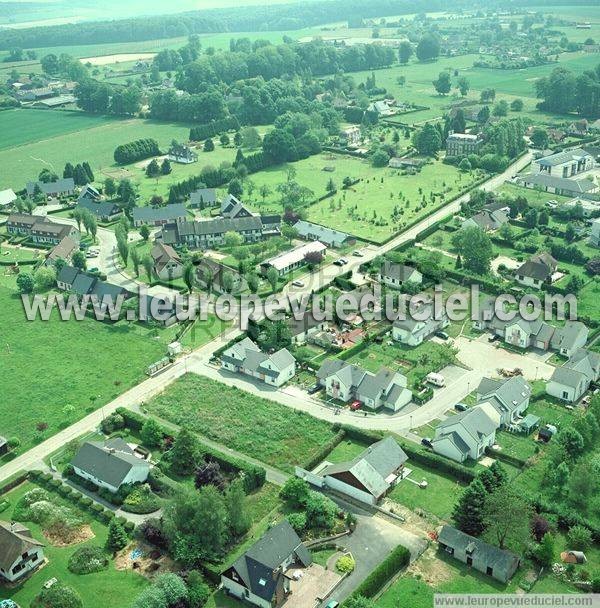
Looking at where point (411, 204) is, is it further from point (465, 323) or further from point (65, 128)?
point (65, 128)

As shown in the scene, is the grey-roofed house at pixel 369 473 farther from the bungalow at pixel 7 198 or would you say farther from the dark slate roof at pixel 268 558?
the bungalow at pixel 7 198

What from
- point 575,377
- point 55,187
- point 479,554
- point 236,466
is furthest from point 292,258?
point 479,554

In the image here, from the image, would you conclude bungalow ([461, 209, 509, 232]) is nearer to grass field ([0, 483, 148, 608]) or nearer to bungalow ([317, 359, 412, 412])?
bungalow ([317, 359, 412, 412])

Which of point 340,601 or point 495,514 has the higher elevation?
point 495,514

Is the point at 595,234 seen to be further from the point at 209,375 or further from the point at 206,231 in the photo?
the point at 209,375

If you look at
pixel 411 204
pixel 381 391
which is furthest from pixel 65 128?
pixel 381 391
